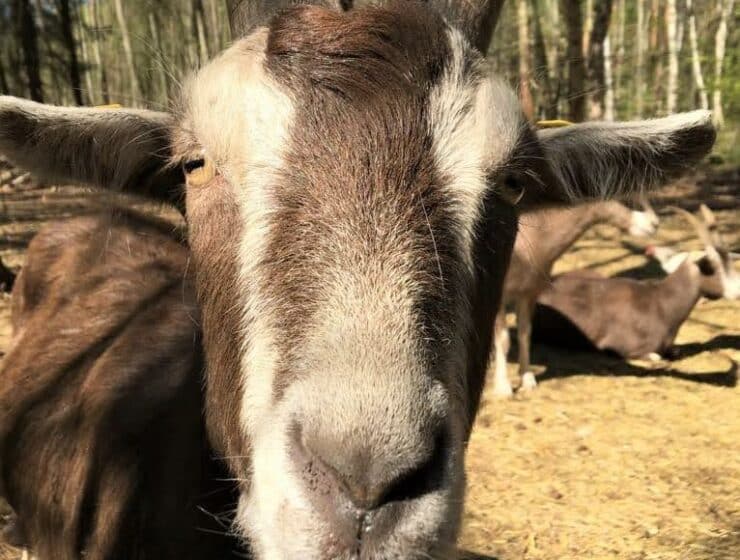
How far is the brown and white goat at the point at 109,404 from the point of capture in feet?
8.96

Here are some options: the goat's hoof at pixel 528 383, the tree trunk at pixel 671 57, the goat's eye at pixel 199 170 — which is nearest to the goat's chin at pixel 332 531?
the goat's eye at pixel 199 170

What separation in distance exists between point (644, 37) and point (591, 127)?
31568 millimetres

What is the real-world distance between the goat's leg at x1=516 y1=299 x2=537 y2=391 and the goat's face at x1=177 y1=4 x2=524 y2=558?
237 inches

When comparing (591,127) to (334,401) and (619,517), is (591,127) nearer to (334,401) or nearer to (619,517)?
(334,401)

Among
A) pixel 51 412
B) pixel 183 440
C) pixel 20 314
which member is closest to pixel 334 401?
pixel 183 440

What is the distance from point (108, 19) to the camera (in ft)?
105

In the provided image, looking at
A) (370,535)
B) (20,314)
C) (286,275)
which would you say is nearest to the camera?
(370,535)

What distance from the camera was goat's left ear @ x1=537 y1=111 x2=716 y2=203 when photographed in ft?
9.23

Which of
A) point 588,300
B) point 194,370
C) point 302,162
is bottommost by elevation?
point 588,300

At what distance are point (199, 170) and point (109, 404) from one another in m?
1.34

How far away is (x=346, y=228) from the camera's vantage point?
1.90 meters

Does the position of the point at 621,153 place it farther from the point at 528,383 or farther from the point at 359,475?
the point at 528,383

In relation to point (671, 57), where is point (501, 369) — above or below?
below

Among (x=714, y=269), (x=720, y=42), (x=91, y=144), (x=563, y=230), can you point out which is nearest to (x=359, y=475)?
(x=91, y=144)
